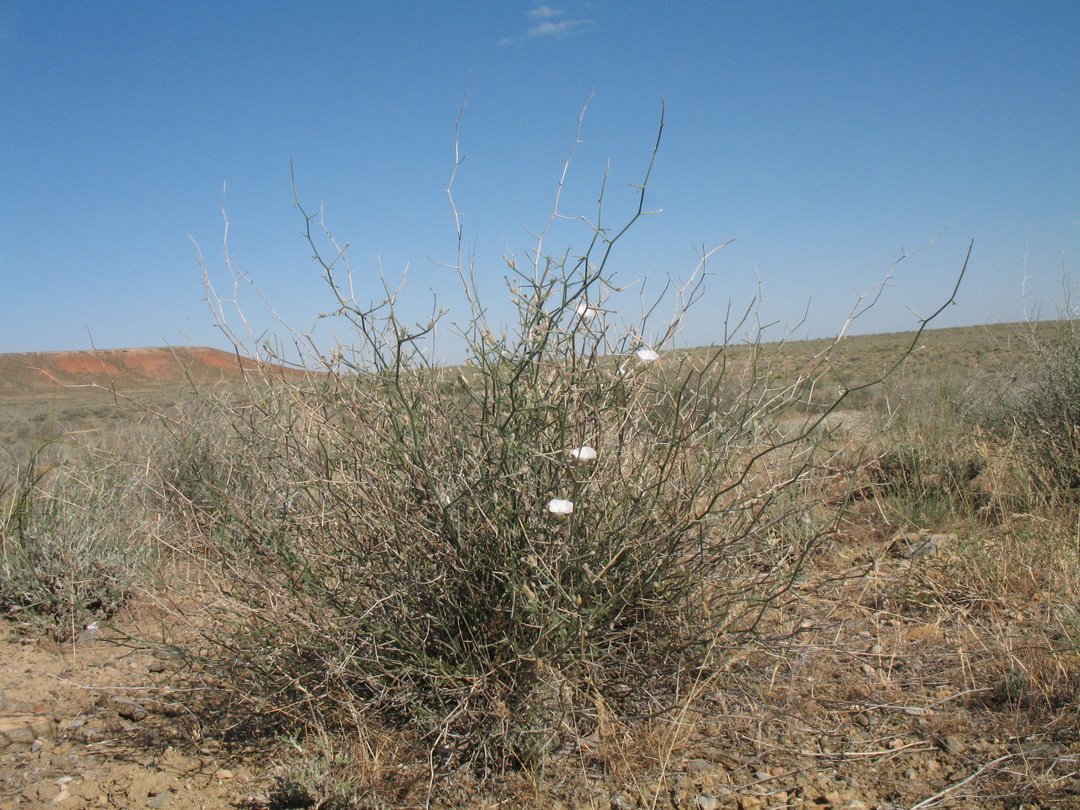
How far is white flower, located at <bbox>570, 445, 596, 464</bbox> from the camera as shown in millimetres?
2203

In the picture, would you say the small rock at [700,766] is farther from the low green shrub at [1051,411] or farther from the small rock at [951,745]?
the low green shrub at [1051,411]

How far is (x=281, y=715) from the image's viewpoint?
105 inches

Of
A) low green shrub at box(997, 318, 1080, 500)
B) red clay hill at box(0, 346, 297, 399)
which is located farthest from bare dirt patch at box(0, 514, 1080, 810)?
low green shrub at box(997, 318, 1080, 500)

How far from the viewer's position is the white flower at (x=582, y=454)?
2.20 metres

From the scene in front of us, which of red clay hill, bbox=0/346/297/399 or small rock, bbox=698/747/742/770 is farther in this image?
red clay hill, bbox=0/346/297/399

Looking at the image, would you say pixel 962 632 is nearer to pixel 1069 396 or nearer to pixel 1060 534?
pixel 1060 534

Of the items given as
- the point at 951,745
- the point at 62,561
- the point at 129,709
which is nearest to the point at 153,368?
the point at 62,561

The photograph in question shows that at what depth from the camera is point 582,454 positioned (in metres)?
2.21

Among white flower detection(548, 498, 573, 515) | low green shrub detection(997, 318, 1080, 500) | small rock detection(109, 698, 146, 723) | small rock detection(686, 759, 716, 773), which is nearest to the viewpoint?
white flower detection(548, 498, 573, 515)

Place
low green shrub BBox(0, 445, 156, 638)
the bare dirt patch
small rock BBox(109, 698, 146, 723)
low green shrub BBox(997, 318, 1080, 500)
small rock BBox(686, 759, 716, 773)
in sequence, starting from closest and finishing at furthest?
the bare dirt patch → small rock BBox(686, 759, 716, 773) → small rock BBox(109, 698, 146, 723) → low green shrub BBox(0, 445, 156, 638) → low green shrub BBox(997, 318, 1080, 500)

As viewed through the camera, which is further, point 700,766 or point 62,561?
point 62,561

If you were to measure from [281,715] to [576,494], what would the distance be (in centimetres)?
140

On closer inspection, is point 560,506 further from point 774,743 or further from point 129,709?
point 129,709

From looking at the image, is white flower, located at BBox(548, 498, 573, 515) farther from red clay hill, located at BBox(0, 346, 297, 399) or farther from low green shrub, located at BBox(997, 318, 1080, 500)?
low green shrub, located at BBox(997, 318, 1080, 500)
